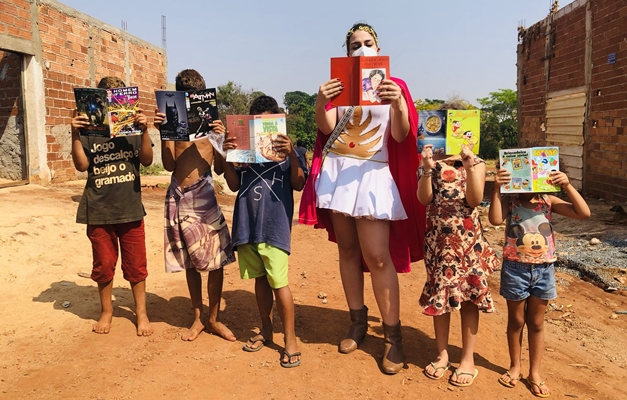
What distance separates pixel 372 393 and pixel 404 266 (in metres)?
0.87

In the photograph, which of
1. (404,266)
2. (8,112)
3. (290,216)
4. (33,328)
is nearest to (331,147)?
(290,216)

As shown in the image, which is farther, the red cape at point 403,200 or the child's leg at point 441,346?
the red cape at point 403,200

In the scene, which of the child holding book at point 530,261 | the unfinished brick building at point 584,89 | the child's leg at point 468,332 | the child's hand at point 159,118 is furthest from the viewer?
the unfinished brick building at point 584,89

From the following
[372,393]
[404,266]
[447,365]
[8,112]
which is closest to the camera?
[372,393]

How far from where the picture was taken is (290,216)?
313cm

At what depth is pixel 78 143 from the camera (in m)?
3.23

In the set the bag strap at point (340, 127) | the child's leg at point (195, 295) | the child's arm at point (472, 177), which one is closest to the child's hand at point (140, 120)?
the child's leg at point (195, 295)

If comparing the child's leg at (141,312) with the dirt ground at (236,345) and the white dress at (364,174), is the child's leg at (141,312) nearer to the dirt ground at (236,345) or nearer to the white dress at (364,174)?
the dirt ground at (236,345)

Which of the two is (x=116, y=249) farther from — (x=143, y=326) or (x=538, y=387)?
(x=538, y=387)

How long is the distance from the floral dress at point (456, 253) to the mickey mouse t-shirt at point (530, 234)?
0.46 ft

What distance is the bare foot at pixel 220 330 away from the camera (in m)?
3.23

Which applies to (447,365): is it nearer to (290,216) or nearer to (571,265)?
(290,216)

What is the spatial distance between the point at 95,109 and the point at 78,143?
282 mm

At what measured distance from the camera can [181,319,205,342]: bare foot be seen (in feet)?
10.6
